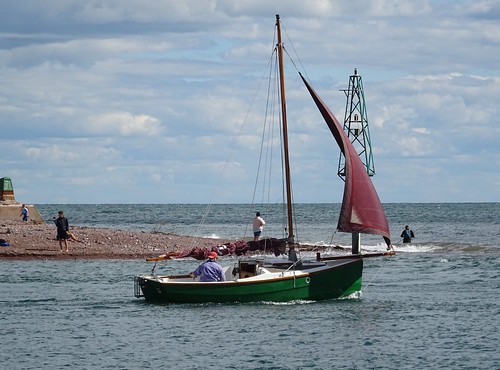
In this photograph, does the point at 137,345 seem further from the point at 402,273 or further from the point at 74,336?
the point at 402,273

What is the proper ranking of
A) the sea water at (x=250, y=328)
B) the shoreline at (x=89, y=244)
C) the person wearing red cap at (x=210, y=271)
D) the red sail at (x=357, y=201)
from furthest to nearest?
1. the shoreline at (x=89, y=244)
2. the red sail at (x=357, y=201)
3. the person wearing red cap at (x=210, y=271)
4. the sea water at (x=250, y=328)

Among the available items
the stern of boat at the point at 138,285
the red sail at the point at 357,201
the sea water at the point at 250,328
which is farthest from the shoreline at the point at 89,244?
the red sail at the point at 357,201

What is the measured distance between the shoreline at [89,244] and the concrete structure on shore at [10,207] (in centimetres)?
1081

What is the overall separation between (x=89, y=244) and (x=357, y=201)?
21.4 m

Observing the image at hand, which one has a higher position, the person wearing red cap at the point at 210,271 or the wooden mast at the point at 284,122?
the wooden mast at the point at 284,122

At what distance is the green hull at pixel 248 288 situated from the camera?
30906 mm

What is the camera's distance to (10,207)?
6688cm

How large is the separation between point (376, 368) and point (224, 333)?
5.17 m

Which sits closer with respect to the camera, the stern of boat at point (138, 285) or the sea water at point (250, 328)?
the sea water at point (250, 328)

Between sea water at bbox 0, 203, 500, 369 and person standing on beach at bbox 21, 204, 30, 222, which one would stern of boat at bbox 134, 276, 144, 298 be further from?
person standing on beach at bbox 21, 204, 30, 222

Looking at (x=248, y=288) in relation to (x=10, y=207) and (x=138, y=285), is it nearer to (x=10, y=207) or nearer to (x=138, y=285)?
(x=138, y=285)

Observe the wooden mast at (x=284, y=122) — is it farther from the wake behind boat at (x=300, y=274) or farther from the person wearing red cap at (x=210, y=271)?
the person wearing red cap at (x=210, y=271)

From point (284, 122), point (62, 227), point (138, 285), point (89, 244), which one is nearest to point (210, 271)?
point (138, 285)

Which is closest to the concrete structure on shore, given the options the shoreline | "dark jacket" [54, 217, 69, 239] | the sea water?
the shoreline
